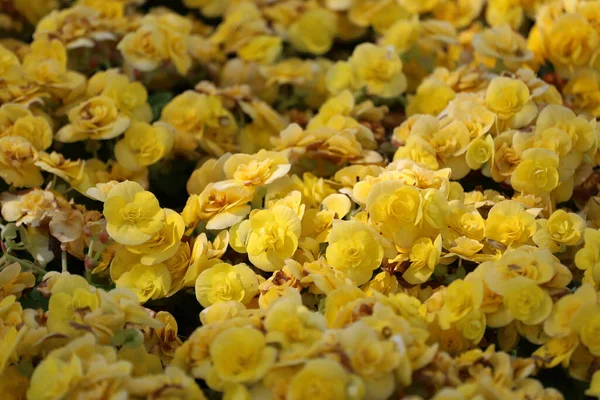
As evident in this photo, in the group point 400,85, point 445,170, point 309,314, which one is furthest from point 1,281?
point 400,85

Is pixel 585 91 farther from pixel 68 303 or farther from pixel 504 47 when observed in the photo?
pixel 68 303

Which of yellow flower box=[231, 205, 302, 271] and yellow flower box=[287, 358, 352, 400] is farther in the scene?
yellow flower box=[231, 205, 302, 271]

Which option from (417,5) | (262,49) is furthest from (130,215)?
(417,5)

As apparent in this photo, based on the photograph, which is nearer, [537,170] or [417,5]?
[537,170]

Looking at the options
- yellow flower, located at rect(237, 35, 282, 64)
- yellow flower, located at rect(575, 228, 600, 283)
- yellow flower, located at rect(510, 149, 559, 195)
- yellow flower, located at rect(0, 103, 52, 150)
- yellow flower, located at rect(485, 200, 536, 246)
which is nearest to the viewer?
yellow flower, located at rect(575, 228, 600, 283)

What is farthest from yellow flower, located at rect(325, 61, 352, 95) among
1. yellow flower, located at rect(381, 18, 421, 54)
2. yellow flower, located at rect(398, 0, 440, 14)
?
yellow flower, located at rect(398, 0, 440, 14)

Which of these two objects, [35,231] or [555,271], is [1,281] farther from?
[555,271]

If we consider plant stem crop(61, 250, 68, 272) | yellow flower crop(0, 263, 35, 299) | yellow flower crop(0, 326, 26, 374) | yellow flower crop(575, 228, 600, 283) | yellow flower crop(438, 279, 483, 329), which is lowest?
plant stem crop(61, 250, 68, 272)

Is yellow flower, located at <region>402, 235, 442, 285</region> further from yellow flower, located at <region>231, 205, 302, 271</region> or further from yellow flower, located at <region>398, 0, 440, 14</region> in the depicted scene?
yellow flower, located at <region>398, 0, 440, 14</region>
